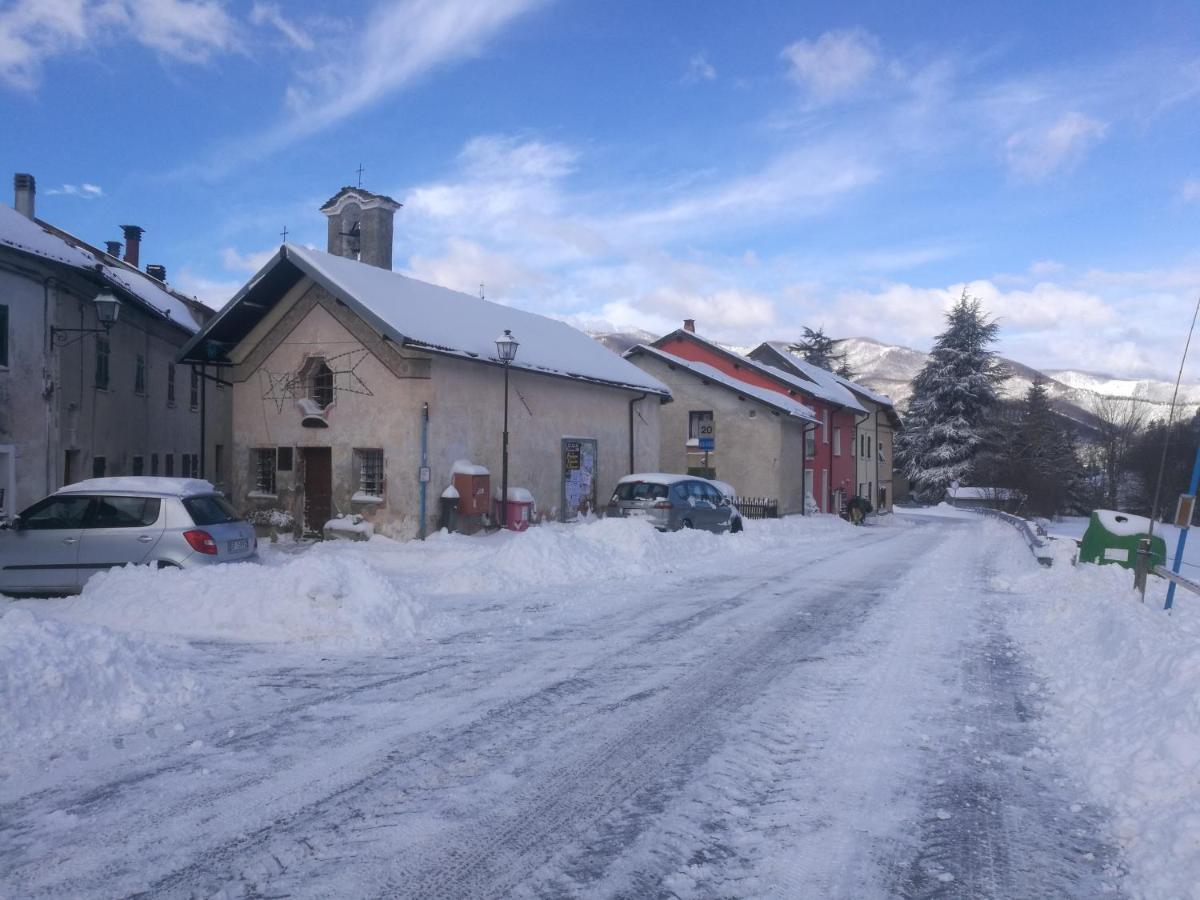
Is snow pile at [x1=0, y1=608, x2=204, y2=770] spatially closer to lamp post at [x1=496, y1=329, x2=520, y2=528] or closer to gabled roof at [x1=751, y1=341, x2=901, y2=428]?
lamp post at [x1=496, y1=329, x2=520, y2=528]

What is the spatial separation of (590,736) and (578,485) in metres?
18.0

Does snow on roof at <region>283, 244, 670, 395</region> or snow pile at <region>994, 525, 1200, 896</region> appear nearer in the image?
snow pile at <region>994, 525, 1200, 896</region>

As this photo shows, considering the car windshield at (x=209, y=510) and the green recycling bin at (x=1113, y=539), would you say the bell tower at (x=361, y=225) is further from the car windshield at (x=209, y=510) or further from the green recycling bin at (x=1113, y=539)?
the green recycling bin at (x=1113, y=539)

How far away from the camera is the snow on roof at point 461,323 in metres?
18.3

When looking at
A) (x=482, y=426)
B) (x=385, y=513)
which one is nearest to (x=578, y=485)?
(x=482, y=426)

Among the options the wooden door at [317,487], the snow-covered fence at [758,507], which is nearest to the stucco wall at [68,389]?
the wooden door at [317,487]

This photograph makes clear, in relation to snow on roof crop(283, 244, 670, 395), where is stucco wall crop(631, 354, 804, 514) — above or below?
below

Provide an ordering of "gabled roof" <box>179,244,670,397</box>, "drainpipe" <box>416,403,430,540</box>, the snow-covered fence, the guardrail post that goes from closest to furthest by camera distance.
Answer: the guardrail post → "gabled roof" <box>179,244,670,397</box> → "drainpipe" <box>416,403,430,540</box> → the snow-covered fence

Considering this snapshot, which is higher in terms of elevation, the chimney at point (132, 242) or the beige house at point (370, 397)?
the chimney at point (132, 242)

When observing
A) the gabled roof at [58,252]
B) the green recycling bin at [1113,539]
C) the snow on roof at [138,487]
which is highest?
the gabled roof at [58,252]

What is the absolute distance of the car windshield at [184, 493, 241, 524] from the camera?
1114 cm

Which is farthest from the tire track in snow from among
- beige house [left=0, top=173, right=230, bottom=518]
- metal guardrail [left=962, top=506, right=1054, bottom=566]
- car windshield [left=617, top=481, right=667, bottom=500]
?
beige house [left=0, top=173, right=230, bottom=518]

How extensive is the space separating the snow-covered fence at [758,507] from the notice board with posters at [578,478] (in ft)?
28.7

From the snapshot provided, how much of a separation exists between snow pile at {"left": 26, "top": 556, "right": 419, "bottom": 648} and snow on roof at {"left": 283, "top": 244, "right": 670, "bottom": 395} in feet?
27.0
